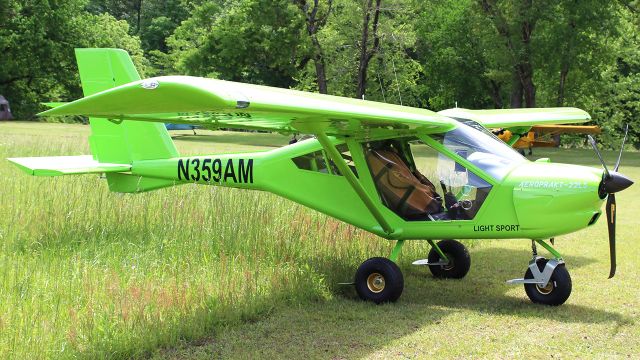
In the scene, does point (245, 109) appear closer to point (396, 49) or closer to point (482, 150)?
point (482, 150)

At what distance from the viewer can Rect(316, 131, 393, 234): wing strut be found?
771 centimetres

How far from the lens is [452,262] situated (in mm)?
→ 9484

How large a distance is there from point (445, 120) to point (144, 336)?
13.8 ft

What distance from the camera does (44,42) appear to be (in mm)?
56188

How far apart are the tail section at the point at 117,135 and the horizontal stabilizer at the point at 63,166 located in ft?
0.51

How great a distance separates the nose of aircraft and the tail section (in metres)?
5.90

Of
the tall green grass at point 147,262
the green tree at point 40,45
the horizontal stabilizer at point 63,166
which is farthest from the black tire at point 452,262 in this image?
the green tree at point 40,45

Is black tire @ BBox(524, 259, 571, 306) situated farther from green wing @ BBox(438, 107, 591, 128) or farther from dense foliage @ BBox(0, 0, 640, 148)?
dense foliage @ BBox(0, 0, 640, 148)

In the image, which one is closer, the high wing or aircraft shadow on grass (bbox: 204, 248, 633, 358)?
the high wing

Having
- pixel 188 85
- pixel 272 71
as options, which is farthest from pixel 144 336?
pixel 272 71

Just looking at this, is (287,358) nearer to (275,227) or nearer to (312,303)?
(312,303)

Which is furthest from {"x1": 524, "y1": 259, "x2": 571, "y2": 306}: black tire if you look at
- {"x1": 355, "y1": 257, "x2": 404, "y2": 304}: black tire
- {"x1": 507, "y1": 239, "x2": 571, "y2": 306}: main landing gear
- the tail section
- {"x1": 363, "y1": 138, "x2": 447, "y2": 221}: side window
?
the tail section

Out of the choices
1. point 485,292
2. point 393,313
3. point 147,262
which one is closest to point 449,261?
point 485,292

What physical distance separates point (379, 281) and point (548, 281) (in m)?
1.83
